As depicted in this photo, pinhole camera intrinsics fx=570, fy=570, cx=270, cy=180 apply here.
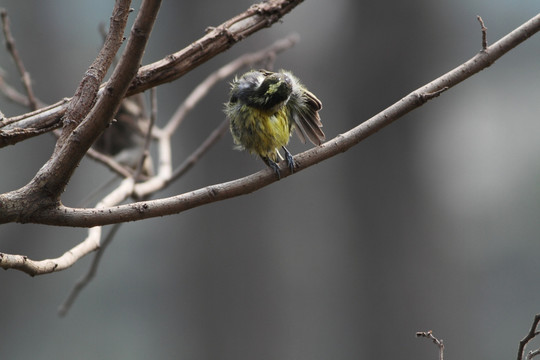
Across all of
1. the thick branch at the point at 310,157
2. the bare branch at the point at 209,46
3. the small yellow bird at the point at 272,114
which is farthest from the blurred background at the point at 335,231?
the thick branch at the point at 310,157

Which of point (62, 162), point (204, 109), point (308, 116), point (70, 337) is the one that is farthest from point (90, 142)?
point (70, 337)

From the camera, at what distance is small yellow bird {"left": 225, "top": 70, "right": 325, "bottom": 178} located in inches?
59.5

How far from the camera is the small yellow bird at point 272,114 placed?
4.96 feet

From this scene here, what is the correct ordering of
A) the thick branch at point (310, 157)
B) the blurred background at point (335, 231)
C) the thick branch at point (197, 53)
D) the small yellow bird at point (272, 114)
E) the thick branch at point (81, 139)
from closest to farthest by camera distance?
the thick branch at point (81, 139) < the thick branch at point (310, 157) < the thick branch at point (197, 53) < the small yellow bird at point (272, 114) < the blurred background at point (335, 231)

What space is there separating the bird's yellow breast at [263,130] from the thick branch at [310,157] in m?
0.28

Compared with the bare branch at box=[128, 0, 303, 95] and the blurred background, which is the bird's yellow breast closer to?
the bare branch at box=[128, 0, 303, 95]

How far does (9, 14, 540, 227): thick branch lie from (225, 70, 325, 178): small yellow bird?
0.29m

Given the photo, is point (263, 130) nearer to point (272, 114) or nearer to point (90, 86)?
point (272, 114)

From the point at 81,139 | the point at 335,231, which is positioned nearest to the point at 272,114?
the point at 81,139

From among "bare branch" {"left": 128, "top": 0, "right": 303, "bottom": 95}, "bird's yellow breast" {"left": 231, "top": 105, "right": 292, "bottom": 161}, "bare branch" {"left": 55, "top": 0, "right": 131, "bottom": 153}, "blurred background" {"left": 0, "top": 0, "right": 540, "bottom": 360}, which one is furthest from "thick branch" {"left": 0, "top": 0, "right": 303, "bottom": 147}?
"blurred background" {"left": 0, "top": 0, "right": 540, "bottom": 360}

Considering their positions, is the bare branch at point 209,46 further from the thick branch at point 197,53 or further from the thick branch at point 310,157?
the thick branch at point 310,157

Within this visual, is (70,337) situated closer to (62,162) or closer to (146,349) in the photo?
(146,349)

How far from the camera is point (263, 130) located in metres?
1.54

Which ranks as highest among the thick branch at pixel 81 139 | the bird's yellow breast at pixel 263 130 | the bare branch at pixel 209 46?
the bare branch at pixel 209 46
